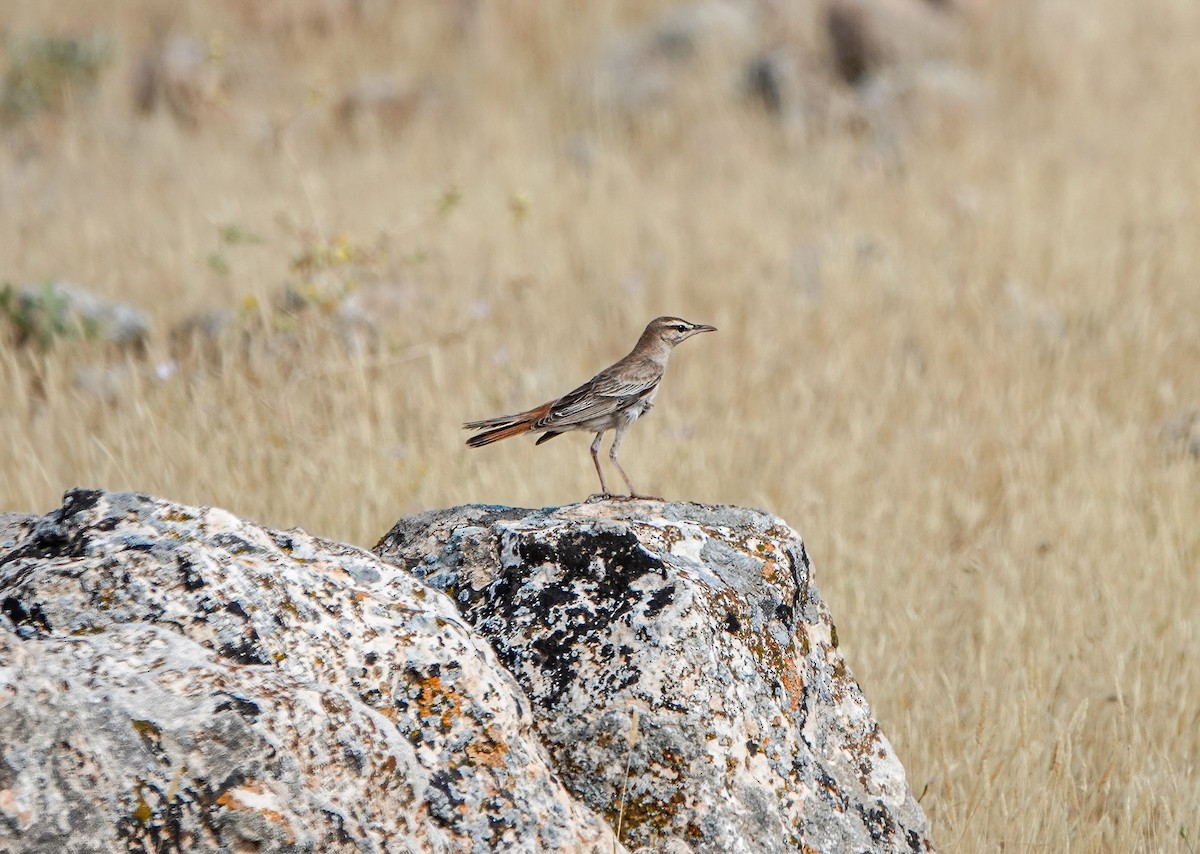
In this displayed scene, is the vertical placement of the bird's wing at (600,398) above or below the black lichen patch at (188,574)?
below

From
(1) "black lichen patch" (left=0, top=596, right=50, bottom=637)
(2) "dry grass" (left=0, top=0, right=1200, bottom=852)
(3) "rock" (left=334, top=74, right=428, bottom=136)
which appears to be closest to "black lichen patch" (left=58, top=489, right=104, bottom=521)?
(1) "black lichen patch" (left=0, top=596, right=50, bottom=637)

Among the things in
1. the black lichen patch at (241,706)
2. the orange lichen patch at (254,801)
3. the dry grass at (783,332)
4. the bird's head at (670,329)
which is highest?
the black lichen patch at (241,706)

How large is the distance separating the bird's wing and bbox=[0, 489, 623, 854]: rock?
4.62 ft

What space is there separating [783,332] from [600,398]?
4.11m

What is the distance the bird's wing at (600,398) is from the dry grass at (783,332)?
3.81ft

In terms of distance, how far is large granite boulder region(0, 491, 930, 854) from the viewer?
203 centimetres

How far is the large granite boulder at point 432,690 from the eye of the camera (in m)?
2.03

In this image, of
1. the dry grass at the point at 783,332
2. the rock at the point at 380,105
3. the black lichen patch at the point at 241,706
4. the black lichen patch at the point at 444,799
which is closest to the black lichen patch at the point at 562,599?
the black lichen patch at the point at 444,799

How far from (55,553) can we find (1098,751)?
11.5 feet

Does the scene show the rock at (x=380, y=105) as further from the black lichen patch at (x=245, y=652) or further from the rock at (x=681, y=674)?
the black lichen patch at (x=245, y=652)

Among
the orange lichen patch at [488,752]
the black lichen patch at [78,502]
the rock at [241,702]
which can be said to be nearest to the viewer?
the rock at [241,702]

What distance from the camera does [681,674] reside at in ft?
8.75

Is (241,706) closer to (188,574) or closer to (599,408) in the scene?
(188,574)

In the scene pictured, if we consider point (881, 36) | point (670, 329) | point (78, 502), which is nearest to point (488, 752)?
point (78, 502)
